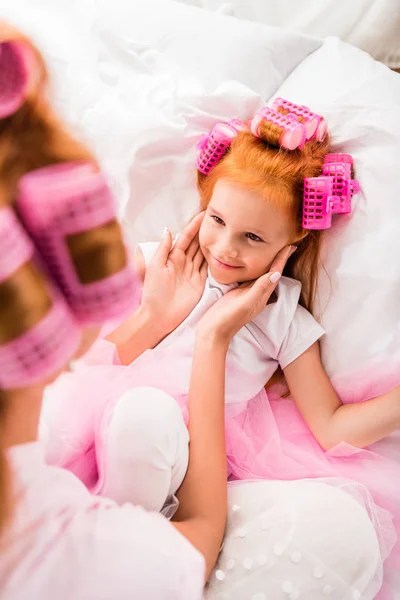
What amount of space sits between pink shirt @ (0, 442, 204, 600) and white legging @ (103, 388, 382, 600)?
0.10 metres

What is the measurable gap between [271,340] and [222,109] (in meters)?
0.45

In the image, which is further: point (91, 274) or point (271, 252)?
point (271, 252)

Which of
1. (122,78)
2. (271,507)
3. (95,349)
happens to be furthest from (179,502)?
(122,78)

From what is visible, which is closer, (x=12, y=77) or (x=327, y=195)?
(x=12, y=77)

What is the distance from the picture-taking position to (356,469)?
90 centimetres

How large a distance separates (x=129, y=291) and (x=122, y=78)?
2.79ft

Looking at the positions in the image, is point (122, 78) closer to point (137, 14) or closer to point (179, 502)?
point (137, 14)

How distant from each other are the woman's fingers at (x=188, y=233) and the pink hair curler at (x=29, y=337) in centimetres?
65

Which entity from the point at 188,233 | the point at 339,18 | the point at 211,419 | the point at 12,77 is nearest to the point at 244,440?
the point at 211,419

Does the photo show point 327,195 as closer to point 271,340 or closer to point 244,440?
point 271,340

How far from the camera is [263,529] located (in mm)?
743

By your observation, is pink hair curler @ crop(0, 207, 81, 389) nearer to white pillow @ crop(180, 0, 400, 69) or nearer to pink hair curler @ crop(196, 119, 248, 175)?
pink hair curler @ crop(196, 119, 248, 175)

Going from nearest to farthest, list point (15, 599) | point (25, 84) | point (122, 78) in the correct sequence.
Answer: point (25, 84) → point (15, 599) → point (122, 78)

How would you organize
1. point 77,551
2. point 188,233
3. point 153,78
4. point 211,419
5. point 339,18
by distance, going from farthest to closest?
1. point 339,18
2. point 153,78
3. point 188,233
4. point 211,419
5. point 77,551
